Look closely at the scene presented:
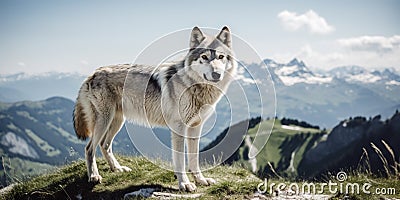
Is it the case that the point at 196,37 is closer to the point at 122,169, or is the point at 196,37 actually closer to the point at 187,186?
the point at 187,186

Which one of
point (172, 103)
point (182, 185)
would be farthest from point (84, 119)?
point (182, 185)

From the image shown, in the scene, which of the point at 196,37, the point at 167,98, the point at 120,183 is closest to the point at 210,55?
the point at 196,37

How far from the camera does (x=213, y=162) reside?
12.1 m

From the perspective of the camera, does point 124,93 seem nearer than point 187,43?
No

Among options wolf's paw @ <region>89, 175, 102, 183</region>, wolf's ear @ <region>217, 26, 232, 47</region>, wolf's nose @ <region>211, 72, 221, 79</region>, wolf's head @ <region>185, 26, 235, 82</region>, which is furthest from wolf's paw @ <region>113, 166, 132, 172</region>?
wolf's ear @ <region>217, 26, 232, 47</region>

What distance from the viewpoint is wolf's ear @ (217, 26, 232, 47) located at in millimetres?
9328

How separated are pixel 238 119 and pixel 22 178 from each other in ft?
27.1

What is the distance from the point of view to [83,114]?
11602 mm

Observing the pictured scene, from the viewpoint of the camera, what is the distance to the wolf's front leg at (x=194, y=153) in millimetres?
10055

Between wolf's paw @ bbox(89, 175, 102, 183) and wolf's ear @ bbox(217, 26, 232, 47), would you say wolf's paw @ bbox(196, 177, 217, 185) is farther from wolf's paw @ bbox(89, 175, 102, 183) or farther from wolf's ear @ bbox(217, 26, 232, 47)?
A: wolf's ear @ bbox(217, 26, 232, 47)

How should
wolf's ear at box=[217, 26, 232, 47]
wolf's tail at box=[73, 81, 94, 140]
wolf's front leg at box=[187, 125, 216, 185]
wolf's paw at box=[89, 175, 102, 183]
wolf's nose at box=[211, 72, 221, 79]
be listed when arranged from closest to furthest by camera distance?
1. wolf's nose at box=[211, 72, 221, 79]
2. wolf's ear at box=[217, 26, 232, 47]
3. wolf's front leg at box=[187, 125, 216, 185]
4. wolf's paw at box=[89, 175, 102, 183]
5. wolf's tail at box=[73, 81, 94, 140]

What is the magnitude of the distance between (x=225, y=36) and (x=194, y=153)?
3.35 metres

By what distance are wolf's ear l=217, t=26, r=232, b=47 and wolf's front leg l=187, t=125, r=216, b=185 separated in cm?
243

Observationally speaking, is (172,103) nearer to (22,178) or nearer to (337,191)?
(337,191)
